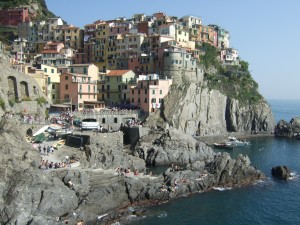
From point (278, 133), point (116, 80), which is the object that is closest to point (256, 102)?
point (278, 133)

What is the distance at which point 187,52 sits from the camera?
90.2m

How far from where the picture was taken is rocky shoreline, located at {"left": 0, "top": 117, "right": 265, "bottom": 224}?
37969 mm

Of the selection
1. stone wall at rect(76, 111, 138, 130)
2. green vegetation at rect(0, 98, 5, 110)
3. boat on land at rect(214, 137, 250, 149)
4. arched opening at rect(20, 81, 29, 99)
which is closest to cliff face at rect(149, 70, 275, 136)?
boat on land at rect(214, 137, 250, 149)

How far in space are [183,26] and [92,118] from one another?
44.6 meters

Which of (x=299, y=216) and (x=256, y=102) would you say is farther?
(x=256, y=102)

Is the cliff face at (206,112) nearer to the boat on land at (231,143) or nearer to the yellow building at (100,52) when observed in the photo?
the boat on land at (231,143)

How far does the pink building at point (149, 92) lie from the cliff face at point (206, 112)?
4.34 feet

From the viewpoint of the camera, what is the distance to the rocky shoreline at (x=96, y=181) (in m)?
38.0

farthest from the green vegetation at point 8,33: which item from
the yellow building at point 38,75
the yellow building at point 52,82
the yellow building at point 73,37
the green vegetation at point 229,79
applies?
the green vegetation at point 229,79

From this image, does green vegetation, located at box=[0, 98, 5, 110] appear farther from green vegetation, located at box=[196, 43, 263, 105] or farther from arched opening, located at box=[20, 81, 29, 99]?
green vegetation, located at box=[196, 43, 263, 105]

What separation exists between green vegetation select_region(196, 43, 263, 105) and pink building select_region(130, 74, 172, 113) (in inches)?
587

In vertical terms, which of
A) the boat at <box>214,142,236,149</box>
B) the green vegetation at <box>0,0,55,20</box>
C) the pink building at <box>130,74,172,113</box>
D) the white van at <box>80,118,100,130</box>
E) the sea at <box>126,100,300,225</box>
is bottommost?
the sea at <box>126,100,300,225</box>

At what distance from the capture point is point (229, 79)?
332 feet

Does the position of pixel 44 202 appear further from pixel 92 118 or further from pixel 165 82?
pixel 165 82
